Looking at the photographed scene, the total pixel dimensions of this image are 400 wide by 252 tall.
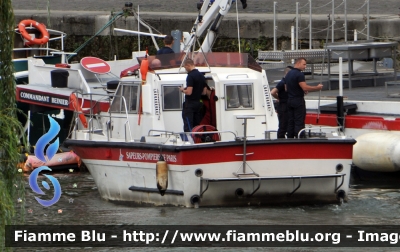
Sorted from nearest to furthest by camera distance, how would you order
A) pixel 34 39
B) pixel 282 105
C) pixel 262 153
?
pixel 262 153 → pixel 282 105 → pixel 34 39

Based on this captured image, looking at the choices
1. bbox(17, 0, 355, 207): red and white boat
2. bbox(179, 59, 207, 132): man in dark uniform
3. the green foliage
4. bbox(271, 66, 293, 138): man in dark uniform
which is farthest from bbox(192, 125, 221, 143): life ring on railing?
Answer: the green foliage

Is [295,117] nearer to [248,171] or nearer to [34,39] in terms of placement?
[248,171]

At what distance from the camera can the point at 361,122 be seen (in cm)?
1620

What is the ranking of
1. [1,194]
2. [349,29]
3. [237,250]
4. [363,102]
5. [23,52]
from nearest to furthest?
1. [1,194]
2. [237,250]
3. [363,102]
4. [23,52]
5. [349,29]

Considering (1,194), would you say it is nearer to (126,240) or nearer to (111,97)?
(126,240)

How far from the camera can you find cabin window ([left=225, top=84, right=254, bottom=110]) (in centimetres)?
1388

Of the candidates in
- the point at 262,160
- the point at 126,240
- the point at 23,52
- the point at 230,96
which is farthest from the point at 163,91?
the point at 23,52

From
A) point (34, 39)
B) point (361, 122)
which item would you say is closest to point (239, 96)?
point (361, 122)

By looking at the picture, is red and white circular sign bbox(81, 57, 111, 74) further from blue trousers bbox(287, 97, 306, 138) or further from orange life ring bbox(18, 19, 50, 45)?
blue trousers bbox(287, 97, 306, 138)

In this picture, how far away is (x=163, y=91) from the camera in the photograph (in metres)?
13.9

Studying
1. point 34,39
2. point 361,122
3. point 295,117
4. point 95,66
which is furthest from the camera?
point 34,39

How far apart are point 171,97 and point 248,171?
186 centimetres

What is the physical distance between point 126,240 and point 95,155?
2728 mm

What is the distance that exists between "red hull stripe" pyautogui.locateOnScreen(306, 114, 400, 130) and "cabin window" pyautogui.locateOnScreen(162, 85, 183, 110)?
11.2 feet
